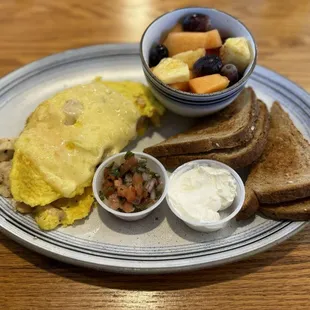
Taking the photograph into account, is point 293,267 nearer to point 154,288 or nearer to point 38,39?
point 154,288

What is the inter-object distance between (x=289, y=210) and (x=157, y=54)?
45.4 inches

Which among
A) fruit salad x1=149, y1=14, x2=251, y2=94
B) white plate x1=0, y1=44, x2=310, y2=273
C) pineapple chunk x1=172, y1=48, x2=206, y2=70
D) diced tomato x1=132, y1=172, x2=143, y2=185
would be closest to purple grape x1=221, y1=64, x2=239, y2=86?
fruit salad x1=149, y1=14, x2=251, y2=94

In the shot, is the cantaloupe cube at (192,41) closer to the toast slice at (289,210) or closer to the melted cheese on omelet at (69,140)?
the melted cheese on omelet at (69,140)

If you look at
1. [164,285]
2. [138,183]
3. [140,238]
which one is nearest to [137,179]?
[138,183]

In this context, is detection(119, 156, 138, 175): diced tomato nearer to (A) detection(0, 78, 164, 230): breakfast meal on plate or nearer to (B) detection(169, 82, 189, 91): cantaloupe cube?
(A) detection(0, 78, 164, 230): breakfast meal on plate

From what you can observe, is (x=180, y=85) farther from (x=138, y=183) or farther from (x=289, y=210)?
(x=289, y=210)

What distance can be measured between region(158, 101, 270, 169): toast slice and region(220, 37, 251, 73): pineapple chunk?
0.37 metres

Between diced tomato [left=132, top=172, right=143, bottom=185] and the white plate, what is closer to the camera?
the white plate

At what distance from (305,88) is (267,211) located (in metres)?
1.17

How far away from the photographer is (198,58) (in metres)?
2.48

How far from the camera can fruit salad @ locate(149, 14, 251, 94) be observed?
2.38 m

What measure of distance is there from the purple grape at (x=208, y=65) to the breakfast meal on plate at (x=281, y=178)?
0.49 m

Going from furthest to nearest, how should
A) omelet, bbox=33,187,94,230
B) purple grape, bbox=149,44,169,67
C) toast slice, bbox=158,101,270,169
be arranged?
purple grape, bbox=149,44,169,67 → toast slice, bbox=158,101,270,169 → omelet, bbox=33,187,94,230

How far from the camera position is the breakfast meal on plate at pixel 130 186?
209 cm
